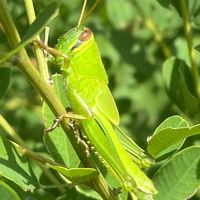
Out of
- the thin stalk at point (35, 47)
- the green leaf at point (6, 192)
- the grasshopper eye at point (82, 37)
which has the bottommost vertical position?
the green leaf at point (6, 192)

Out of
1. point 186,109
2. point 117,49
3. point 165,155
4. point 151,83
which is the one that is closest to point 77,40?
point 165,155

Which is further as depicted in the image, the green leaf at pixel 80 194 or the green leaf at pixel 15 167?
the green leaf at pixel 80 194

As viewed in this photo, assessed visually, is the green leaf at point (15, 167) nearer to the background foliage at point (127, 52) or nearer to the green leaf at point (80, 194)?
the green leaf at point (80, 194)

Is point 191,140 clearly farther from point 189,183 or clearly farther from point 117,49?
point 117,49

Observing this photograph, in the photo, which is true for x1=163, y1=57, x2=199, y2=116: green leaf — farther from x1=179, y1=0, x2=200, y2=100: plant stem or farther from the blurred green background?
the blurred green background

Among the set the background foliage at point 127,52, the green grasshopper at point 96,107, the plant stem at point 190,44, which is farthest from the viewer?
the background foliage at point 127,52

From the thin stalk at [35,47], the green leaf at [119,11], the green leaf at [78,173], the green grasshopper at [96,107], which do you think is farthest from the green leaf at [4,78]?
the green leaf at [119,11]

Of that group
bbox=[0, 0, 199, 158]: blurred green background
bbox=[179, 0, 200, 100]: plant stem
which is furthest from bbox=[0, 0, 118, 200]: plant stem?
bbox=[0, 0, 199, 158]: blurred green background
